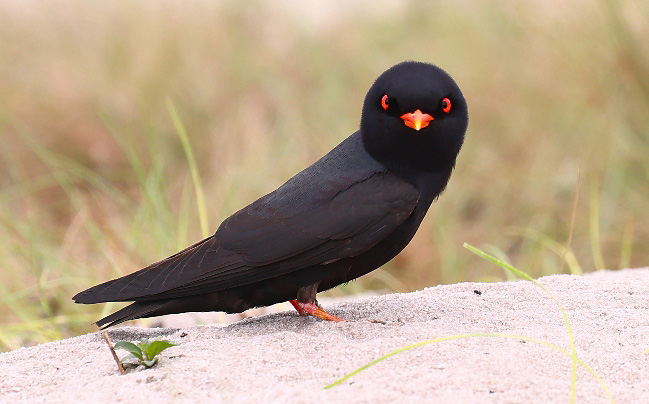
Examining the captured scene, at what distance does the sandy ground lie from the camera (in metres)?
2.29

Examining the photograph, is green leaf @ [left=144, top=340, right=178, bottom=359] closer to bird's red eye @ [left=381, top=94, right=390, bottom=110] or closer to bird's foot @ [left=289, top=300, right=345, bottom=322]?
bird's foot @ [left=289, top=300, right=345, bottom=322]

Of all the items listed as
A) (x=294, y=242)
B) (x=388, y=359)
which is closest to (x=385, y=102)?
(x=294, y=242)

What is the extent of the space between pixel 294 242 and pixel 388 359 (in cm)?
73

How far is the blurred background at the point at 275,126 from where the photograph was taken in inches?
203

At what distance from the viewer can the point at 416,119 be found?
120 inches

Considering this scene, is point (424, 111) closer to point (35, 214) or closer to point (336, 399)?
point (336, 399)

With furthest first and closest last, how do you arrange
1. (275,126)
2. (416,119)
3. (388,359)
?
(275,126), (416,119), (388,359)

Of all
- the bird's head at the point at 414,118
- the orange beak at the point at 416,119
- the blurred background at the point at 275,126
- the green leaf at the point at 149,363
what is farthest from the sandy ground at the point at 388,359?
the blurred background at the point at 275,126

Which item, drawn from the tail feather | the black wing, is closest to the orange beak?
the black wing

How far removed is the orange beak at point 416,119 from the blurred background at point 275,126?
155 centimetres

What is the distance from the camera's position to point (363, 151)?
3.30 meters

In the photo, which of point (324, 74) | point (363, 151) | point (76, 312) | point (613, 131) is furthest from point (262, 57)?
point (363, 151)

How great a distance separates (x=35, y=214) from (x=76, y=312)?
7.94 feet

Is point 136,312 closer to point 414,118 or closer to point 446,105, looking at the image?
point 414,118
